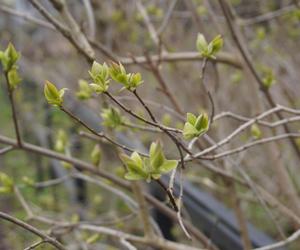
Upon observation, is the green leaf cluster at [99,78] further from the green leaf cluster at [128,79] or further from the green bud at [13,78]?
the green bud at [13,78]

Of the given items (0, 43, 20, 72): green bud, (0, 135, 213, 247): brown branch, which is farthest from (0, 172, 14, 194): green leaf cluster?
(0, 43, 20, 72): green bud

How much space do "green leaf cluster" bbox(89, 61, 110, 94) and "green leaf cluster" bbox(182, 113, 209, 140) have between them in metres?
0.14

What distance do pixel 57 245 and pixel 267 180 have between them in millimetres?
2255

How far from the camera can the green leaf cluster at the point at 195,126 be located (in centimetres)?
78

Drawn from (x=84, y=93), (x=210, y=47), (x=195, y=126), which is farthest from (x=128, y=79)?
(x=84, y=93)

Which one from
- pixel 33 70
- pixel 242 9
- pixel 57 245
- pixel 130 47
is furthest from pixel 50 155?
pixel 33 70

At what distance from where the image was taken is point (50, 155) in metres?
1.30

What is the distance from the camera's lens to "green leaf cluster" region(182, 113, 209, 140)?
2.57ft

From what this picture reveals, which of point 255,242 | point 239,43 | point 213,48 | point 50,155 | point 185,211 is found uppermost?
point 239,43

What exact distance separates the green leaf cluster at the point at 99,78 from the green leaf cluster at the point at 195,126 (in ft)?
0.47

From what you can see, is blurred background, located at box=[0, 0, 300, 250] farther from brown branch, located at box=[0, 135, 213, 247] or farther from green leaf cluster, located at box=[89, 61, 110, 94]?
green leaf cluster, located at box=[89, 61, 110, 94]

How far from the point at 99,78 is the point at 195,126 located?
18cm

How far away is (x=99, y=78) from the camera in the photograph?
803 mm

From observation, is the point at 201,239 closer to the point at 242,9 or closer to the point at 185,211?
the point at 185,211
